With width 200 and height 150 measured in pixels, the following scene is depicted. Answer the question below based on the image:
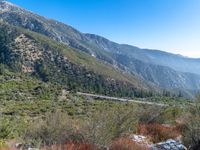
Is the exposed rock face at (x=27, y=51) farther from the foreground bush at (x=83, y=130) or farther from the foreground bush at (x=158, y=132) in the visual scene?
the foreground bush at (x=83, y=130)

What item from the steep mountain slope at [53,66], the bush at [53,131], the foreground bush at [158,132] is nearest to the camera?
the bush at [53,131]

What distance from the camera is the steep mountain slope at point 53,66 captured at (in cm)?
13012

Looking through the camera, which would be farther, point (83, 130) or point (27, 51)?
point (27, 51)

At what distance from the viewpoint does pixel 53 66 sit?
144 metres

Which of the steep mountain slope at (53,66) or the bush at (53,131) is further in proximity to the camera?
the steep mountain slope at (53,66)

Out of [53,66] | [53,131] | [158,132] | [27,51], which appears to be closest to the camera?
[53,131]

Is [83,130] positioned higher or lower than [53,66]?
lower

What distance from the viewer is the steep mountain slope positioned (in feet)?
427

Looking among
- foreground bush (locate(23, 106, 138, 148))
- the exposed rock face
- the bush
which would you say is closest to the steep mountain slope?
the exposed rock face

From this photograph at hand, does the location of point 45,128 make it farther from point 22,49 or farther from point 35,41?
point 35,41

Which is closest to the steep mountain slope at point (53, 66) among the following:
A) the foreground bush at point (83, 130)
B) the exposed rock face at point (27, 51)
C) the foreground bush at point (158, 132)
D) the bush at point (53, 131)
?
the exposed rock face at point (27, 51)

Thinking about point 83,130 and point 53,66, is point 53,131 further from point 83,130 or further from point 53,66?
point 53,66

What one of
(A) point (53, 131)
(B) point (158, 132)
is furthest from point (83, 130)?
(B) point (158, 132)

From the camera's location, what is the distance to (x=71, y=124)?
10.2 meters
